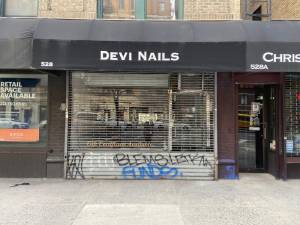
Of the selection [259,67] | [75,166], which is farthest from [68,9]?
[259,67]

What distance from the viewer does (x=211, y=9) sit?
9.26 m

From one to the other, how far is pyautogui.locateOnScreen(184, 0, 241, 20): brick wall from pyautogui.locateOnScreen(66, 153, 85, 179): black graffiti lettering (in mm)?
4378

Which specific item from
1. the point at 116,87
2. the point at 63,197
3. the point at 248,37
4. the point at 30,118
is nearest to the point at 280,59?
the point at 248,37

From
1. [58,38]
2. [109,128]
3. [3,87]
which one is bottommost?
[109,128]

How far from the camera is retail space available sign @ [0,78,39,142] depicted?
9172 millimetres

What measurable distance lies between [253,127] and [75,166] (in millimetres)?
4853

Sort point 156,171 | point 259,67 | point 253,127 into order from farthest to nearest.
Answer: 1. point 253,127
2. point 156,171
3. point 259,67

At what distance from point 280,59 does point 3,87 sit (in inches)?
256

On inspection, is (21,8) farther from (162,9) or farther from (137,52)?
(137,52)

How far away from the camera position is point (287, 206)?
6.88 meters

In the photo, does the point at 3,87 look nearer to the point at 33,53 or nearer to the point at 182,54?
the point at 33,53

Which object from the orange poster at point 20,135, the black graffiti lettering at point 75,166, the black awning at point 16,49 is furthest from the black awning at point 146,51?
the black graffiti lettering at point 75,166

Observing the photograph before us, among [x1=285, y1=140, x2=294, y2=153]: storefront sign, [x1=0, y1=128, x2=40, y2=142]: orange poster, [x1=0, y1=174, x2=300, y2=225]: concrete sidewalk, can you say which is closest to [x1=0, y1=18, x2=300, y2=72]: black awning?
[x1=0, y1=128, x2=40, y2=142]: orange poster

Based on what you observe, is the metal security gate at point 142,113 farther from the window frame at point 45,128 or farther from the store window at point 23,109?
the store window at point 23,109
